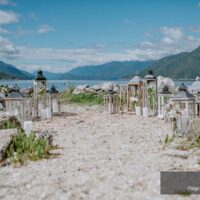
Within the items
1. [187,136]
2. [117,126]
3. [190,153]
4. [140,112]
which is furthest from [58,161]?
[140,112]

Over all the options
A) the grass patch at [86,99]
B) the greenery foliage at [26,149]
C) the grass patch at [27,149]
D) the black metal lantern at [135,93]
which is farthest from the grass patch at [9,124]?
the grass patch at [86,99]

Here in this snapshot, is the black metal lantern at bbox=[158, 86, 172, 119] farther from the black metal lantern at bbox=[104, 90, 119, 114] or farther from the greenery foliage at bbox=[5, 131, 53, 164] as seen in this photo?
the greenery foliage at bbox=[5, 131, 53, 164]

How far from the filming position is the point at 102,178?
7828 mm

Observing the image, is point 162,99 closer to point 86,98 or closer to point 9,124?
point 9,124

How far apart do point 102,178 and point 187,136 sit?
5.08 m

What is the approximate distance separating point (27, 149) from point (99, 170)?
8.23ft

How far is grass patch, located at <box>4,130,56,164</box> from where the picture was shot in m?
9.63

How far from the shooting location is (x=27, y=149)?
1027 centimetres

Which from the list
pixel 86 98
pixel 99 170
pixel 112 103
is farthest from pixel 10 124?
pixel 86 98

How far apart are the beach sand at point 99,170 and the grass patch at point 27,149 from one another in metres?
0.32

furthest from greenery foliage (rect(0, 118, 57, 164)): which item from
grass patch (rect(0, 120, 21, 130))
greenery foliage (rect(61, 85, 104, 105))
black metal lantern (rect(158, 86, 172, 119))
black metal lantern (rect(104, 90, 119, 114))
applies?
greenery foliage (rect(61, 85, 104, 105))

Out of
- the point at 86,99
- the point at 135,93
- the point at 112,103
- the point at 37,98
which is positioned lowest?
the point at 112,103

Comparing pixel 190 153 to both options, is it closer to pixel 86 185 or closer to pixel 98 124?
pixel 86 185

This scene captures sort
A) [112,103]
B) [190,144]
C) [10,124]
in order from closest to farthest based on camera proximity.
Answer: [190,144]
[10,124]
[112,103]
